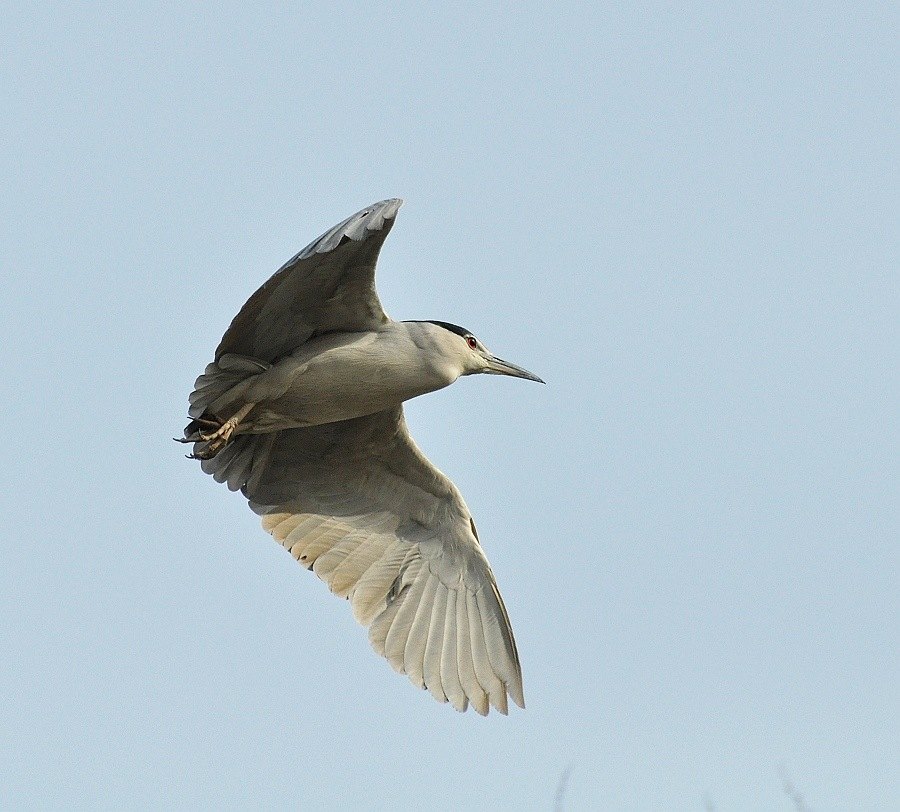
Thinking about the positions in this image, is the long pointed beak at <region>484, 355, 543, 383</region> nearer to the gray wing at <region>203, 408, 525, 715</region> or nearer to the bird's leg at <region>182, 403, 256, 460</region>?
the gray wing at <region>203, 408, 525, 715</region>

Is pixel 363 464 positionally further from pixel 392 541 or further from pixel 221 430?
pixel 221 430

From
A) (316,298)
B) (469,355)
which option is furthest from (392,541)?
(316,298)

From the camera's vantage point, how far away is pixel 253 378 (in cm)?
989

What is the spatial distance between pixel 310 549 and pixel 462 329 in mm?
2065

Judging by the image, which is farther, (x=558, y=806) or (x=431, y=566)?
(x=431, y=566)

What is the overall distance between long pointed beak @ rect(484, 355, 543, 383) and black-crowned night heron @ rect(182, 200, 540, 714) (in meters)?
0.01

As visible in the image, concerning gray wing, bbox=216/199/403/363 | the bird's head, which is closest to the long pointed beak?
the bird's head

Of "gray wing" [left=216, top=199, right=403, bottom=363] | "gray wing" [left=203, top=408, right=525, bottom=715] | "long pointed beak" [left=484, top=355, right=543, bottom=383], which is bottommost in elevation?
"gray wing" [left=203, top=408, right=525, bottom=715]

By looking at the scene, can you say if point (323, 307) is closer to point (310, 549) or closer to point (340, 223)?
point (340, 223)

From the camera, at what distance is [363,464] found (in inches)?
437

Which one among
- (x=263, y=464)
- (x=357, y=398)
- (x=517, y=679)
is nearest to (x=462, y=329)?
(x=357, y=398)

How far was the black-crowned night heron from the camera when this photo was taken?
9.77m

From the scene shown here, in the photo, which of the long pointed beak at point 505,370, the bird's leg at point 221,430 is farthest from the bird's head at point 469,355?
the bird's leg at point 221,430

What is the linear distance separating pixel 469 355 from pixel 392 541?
168cm
